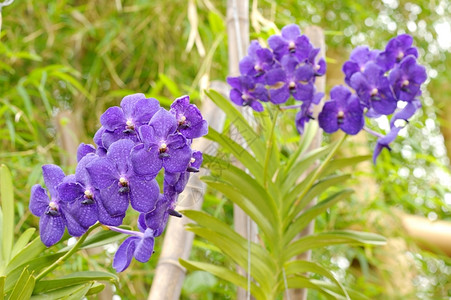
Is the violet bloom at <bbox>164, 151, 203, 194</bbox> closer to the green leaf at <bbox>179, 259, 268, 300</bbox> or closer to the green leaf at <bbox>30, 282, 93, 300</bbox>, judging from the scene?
the green leaf at <bbox>30, 282, 93, 300</bbox>

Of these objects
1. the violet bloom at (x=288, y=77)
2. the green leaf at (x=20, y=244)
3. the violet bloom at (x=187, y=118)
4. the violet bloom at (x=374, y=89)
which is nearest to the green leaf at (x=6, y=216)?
the green leaf at (x=20, y=244)

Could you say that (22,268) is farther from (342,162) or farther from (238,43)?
(238,43)

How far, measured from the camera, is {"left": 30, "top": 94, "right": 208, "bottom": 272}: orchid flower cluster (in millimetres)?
468

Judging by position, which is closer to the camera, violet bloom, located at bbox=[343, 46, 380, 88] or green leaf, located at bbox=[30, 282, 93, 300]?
green leaf, located at bbox=[30, 282, 93, 300]

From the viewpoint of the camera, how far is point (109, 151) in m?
0.47

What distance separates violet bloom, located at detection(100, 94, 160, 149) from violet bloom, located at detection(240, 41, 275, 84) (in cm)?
26

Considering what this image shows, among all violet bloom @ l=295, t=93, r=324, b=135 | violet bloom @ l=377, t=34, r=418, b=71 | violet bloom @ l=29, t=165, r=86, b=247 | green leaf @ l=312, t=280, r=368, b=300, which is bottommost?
violet bloom @ l=29, t=165, r=86, b=247

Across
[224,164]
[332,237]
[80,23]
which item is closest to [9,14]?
[80,23]

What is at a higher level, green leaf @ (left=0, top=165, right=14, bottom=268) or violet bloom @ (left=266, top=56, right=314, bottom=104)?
violet bloom @ (left=266, top=56, right=314, bottom=104)

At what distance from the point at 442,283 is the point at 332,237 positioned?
132cm

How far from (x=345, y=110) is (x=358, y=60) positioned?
80mm

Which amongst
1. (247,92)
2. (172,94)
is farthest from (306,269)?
(172,94)

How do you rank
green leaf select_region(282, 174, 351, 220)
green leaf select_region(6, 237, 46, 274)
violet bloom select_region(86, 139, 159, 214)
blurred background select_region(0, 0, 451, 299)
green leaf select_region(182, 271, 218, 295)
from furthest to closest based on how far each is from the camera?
blurred background select_region(0, 0, 451, 299), green leaf select_region(182, 271, 218, 295), green leaf select_region(282, 174, 351, 220), green leaf select_region(6, 237, 46, 274), violet bloom select_region(86, 139, 159, 214)

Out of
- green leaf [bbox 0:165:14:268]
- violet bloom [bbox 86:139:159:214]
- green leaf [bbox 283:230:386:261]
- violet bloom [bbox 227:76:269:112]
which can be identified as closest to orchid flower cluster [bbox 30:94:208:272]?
violet bloom [bbox 86:139:159:214]
